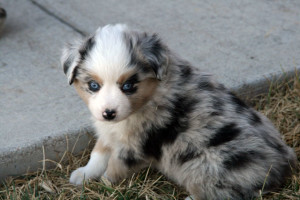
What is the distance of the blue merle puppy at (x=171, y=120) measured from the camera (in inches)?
150

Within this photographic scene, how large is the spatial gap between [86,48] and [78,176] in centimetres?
118

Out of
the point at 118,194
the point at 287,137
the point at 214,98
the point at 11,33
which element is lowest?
the point at 11,33

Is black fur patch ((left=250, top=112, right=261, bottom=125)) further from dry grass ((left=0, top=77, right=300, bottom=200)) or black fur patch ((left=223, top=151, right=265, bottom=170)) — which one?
dry grass ((left=0, top=77, right=300, bottom=200))

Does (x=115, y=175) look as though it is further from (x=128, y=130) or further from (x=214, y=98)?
(x=214, y=98)

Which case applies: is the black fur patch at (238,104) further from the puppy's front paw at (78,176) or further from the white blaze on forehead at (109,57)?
the puppy's front paw at (78,176)

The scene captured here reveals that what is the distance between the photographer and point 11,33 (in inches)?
257

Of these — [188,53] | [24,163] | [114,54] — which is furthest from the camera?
[188,53]

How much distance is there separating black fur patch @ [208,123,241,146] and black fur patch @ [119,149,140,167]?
24.6 inches

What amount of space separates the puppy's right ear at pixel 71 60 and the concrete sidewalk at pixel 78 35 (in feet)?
2.74

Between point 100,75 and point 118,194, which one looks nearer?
point 100,75

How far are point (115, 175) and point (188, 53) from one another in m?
2.22

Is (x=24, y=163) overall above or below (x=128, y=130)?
below

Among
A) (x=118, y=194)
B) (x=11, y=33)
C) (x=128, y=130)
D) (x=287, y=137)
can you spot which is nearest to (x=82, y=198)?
(x=118, y=194)

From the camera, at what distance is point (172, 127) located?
4094 millimetres
